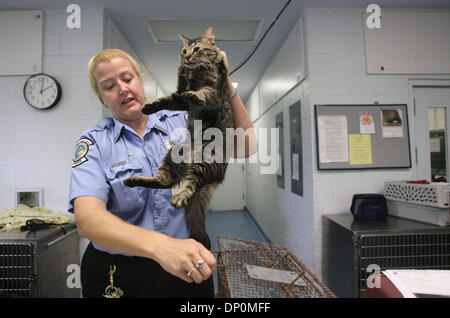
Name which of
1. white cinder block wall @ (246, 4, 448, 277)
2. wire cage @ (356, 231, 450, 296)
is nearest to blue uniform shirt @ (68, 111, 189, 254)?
wire cage @ (356, 231, 450, 296)

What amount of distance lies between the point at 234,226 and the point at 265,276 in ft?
13.6

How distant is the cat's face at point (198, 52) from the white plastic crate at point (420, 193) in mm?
Result: 2081

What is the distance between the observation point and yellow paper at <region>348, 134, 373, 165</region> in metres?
2.37

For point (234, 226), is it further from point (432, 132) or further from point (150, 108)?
point (150, 108)

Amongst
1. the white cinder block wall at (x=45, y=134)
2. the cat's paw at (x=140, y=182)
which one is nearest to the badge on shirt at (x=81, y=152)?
the cat's paw at (x=140, y=182)

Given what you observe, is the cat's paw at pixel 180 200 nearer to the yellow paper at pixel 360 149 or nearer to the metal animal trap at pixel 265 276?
the metal animal trap at pixel 265 276

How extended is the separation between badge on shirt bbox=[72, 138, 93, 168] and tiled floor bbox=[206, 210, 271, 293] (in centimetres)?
300

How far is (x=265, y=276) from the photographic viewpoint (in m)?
0.69

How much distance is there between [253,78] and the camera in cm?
375

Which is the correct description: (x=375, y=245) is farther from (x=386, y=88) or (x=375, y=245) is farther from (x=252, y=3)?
(x=252, y=3)

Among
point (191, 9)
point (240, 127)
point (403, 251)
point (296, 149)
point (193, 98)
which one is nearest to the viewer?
point (193, 98)

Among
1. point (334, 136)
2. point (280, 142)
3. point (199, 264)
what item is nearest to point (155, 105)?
point (199, 264)

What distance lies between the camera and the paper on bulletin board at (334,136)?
7.78ft

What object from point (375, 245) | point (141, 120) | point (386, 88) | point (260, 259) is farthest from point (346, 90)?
point (141, 120)
